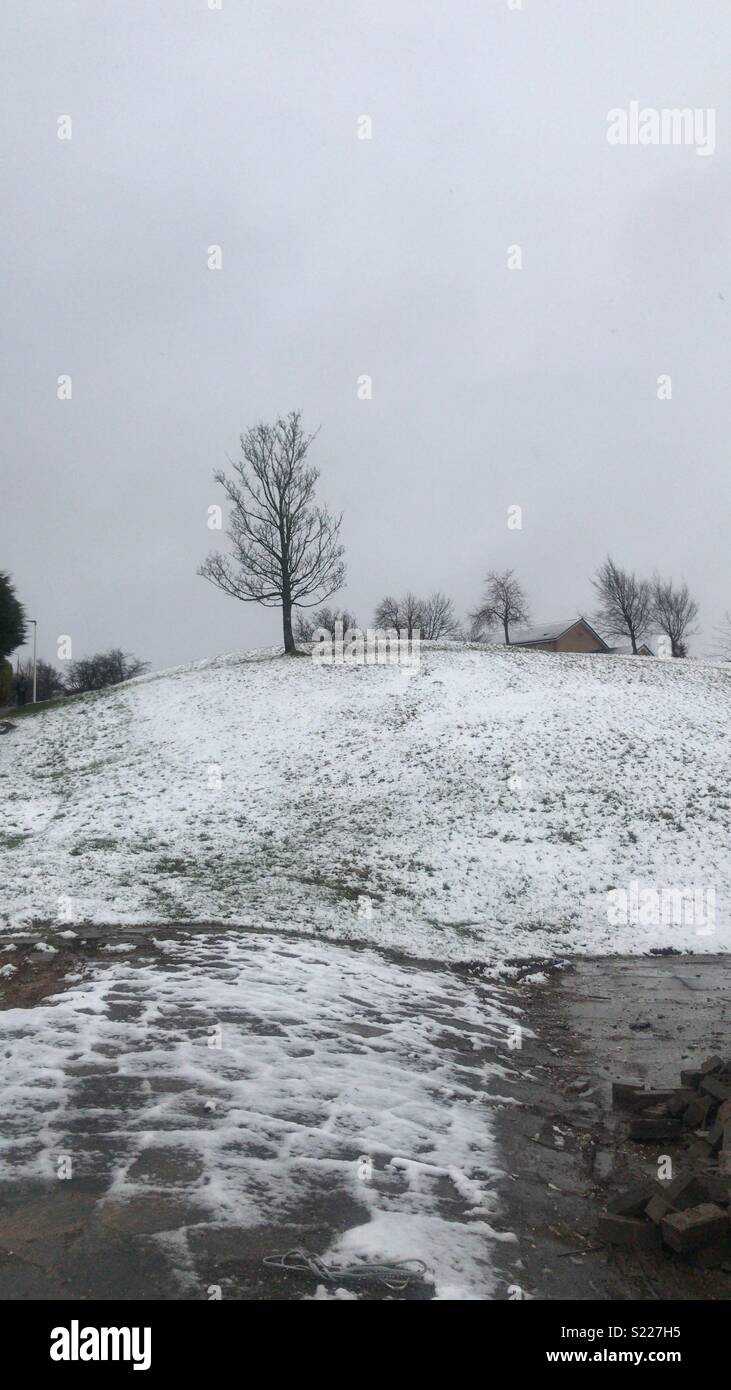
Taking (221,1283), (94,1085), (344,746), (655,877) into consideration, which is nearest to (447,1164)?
(221,1283)

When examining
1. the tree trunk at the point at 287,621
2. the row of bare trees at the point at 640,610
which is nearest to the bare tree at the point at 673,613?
the row of bare trees at the point at 640,610

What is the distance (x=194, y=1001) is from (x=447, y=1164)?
3.24 m

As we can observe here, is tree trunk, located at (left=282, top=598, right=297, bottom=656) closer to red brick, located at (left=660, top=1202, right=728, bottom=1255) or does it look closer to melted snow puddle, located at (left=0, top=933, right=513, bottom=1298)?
melted snow puddle, located at (left=0, top=933, right=513, bottom=1298)

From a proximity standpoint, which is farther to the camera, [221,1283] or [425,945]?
[425,945]

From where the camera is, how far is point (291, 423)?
34.1 meters

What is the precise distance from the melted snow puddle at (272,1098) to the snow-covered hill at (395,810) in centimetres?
288

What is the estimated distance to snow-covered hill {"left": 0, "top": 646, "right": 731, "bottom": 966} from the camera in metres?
11.8

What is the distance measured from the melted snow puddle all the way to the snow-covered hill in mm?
2875

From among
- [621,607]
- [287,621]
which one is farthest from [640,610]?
[287,621]

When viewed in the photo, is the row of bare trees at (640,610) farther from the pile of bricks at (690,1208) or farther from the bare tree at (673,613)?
the pile of bricks at (690,1208)

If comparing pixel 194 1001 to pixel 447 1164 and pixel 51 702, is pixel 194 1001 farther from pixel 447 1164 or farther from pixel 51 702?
pixel 51 702

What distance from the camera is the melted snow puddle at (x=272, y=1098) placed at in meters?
4.57

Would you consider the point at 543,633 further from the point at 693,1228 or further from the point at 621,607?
the point at 693,1228

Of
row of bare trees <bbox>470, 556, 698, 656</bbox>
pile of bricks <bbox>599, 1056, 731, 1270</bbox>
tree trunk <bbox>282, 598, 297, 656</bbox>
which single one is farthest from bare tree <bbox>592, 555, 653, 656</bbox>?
pile of bricks <bbox>599, 1056, 731, 1270</bbox>
